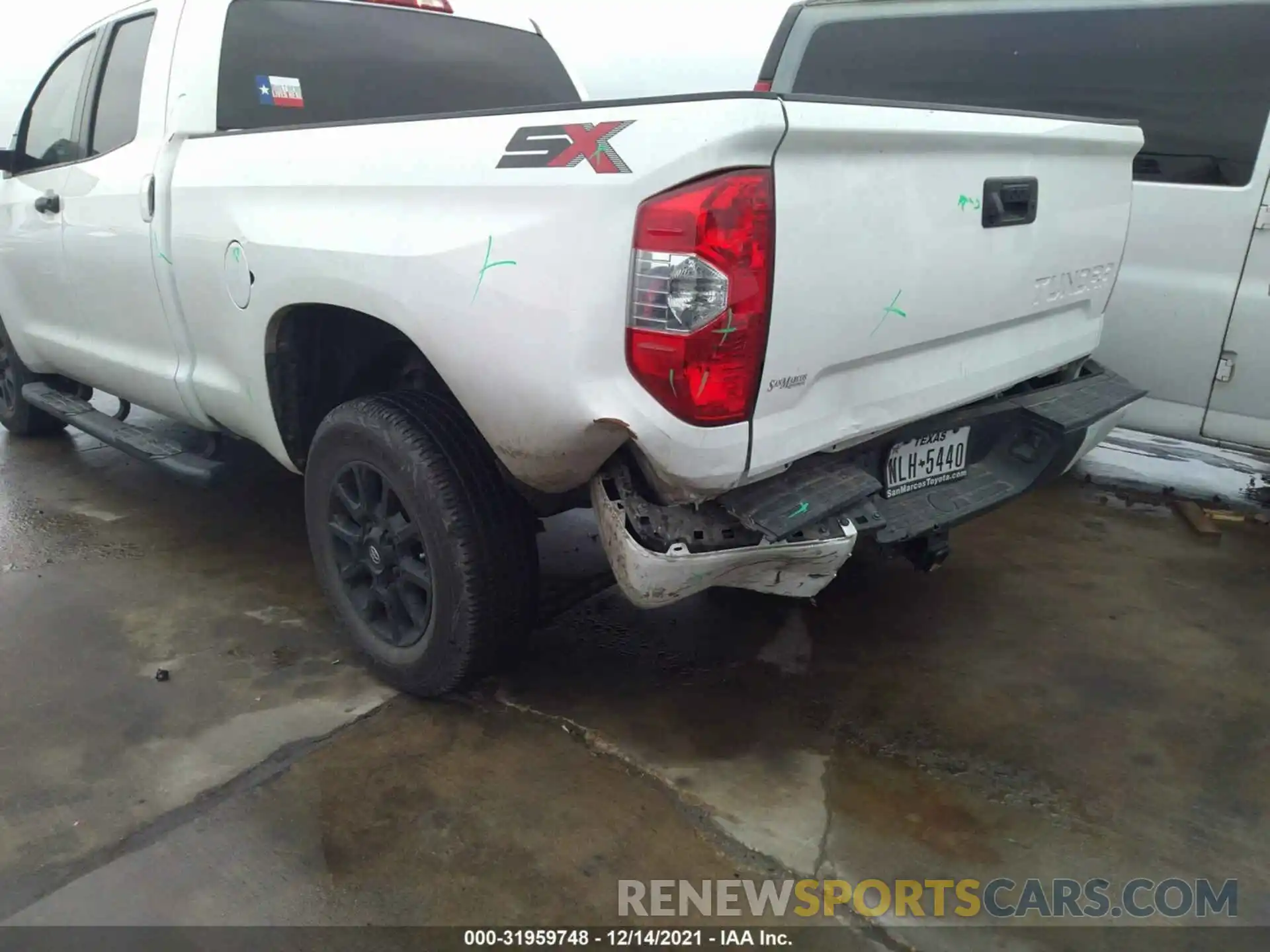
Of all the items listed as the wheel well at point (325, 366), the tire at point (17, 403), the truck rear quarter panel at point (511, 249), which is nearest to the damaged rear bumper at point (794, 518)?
the truck rear quarter panel at point (511, 249)

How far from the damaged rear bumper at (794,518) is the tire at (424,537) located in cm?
38

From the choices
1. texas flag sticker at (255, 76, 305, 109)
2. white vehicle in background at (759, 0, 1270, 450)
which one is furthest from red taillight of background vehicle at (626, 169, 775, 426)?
white vehicle in background at (759, 0, 1270, 450)

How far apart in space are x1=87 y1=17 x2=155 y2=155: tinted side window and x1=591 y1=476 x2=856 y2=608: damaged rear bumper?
2.48 meters

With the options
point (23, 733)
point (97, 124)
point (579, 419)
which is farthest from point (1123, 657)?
point (97, 124)

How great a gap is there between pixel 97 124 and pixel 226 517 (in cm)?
166

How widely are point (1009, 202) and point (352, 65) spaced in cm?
233

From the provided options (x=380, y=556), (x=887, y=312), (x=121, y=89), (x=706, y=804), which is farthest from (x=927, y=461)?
(x=121, y=89)

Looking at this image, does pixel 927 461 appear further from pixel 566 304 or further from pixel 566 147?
pixel 566 147

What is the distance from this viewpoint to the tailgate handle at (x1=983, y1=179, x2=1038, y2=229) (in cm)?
242

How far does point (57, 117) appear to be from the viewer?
4164mm

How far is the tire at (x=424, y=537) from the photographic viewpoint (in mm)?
2492

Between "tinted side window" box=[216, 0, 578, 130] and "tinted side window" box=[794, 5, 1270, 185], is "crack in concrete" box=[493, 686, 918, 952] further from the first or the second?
"tinted side window" box=[794, 5, 1270, 185]

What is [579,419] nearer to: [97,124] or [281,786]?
[281,786]

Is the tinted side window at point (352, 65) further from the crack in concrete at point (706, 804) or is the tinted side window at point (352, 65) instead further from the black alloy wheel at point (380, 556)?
the crack in concrete at point (706, 804)
